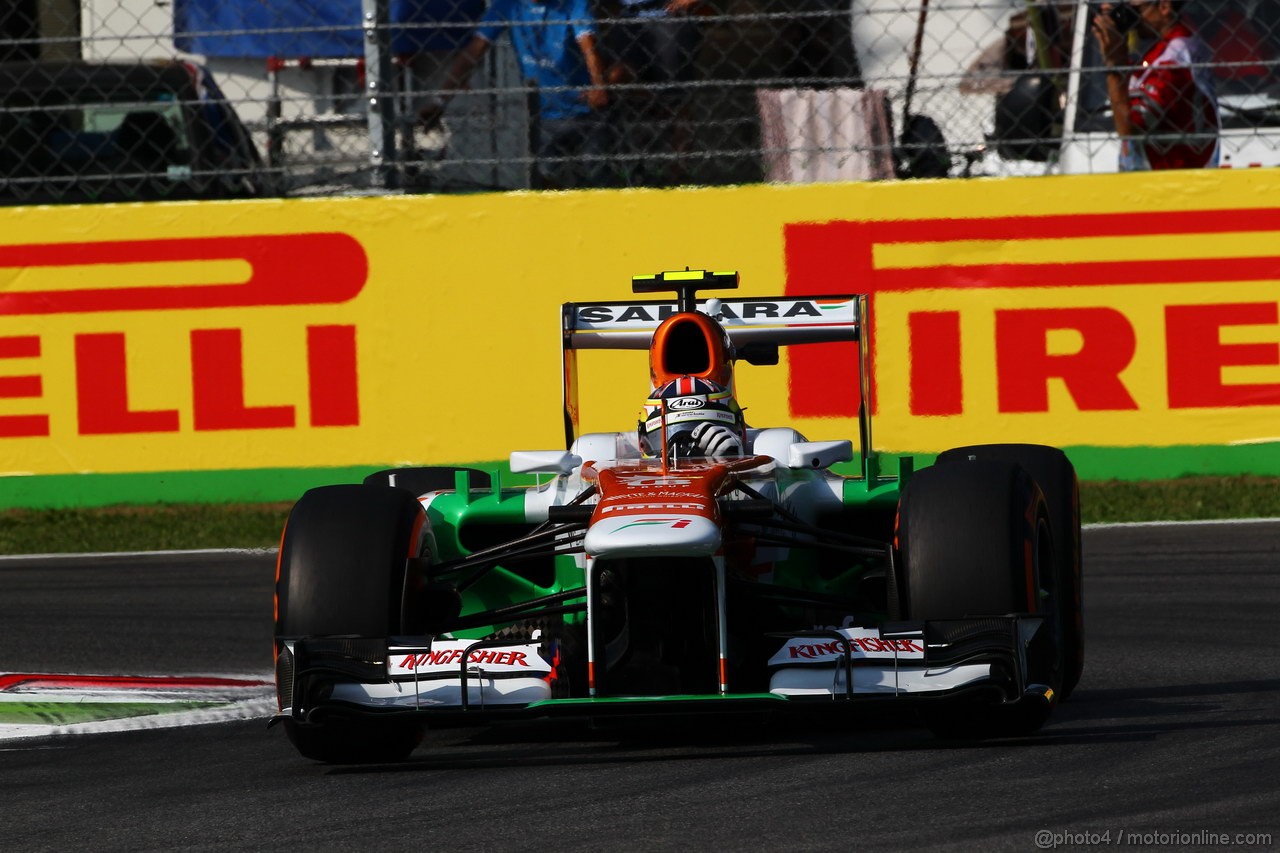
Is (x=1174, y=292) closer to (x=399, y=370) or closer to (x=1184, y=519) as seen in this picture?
(x=1184, y=519)

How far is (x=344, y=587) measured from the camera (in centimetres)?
541

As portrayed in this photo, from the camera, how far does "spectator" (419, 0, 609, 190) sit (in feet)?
35.8

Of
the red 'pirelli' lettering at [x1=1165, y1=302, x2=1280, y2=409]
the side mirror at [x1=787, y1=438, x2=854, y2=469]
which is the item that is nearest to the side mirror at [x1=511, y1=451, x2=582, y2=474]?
the side mirror at [x1=787, y1=438, x2=854, y2=469]

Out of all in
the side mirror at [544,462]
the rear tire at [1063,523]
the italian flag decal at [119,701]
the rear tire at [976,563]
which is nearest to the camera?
the rear tire at [976,563]

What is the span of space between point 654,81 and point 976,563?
20.9 ft

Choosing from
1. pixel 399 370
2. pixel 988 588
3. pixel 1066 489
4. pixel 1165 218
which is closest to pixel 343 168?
pixel 399 370

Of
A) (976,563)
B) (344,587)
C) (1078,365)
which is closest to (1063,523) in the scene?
(976,563)

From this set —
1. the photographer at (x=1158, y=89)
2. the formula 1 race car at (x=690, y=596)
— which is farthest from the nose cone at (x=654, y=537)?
the photographer at (x=1158, y=89)

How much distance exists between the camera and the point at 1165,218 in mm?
10297

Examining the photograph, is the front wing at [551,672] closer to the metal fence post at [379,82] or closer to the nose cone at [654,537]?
the nose cone at [654,537]

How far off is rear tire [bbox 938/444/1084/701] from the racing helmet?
68 cm

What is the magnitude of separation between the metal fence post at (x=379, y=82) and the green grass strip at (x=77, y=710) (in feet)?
15.2

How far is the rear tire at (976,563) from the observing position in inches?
208

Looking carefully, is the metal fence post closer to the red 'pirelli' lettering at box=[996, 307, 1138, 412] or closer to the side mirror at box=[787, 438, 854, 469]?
the red 'pirelli' lettering at box=[996, 307, 1138, 412]
